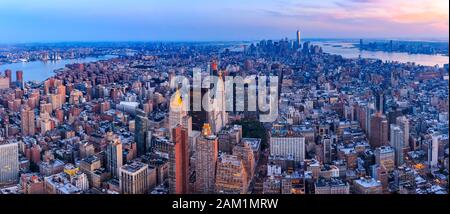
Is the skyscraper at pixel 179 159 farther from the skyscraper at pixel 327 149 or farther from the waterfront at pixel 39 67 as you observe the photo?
the waterfront at pixel 39 67

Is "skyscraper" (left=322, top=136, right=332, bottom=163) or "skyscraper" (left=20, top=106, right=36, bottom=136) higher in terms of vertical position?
"skyscraper" (left=20, top=106, right=36, bottom=136)

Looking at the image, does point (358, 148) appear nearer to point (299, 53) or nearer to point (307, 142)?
point (307, 142)

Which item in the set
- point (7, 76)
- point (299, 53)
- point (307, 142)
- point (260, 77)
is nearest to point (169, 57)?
point (260, 77)

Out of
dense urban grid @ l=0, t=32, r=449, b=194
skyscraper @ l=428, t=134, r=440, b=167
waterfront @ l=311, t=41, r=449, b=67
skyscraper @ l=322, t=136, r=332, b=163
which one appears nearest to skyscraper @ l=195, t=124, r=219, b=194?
dense urban grid @ l=0, t=32, r=449, b=194

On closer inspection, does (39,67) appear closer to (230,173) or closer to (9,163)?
(9,163)

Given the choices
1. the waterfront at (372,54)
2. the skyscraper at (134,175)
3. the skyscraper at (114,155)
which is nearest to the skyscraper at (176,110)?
the skyscraper at (114,155)

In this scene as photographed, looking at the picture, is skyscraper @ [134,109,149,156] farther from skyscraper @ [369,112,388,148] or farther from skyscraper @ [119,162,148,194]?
skyscraper @ [369,112,388,148]
